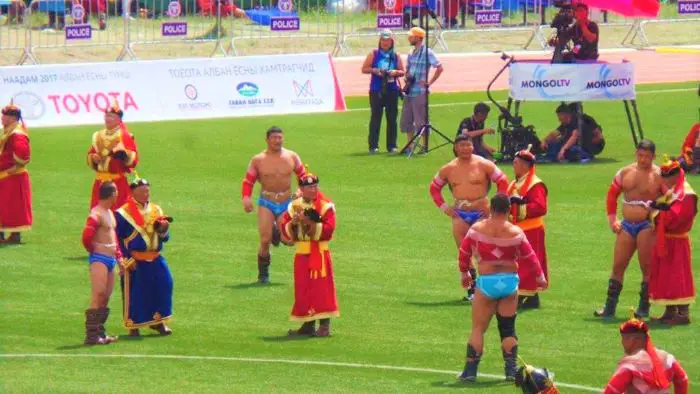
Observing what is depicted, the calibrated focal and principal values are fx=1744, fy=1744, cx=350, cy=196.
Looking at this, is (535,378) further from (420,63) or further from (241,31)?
(241,31)

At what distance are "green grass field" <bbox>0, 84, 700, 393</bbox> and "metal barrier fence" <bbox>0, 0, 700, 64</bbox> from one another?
6.30m

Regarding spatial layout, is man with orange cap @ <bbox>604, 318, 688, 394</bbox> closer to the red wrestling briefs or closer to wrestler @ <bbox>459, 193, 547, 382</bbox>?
wrestler @ <bbox>459, 193, 547, 382</bbox>

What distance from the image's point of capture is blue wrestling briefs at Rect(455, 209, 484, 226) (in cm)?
2020

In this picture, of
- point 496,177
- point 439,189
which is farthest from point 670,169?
point 439,189

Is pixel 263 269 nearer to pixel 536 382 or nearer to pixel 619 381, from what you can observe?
pixel 619 381

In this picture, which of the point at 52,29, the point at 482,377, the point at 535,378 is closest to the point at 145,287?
the point at 482,377

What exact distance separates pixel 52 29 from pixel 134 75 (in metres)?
5.41

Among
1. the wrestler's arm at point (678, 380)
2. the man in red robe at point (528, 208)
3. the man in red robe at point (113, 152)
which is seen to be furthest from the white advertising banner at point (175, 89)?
the wrestler's arm at point (678, 380)

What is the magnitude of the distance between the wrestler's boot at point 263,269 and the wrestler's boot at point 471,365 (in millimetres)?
5608

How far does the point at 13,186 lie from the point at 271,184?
461 cm

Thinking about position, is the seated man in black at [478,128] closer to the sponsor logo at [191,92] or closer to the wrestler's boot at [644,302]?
the wrestler's boot at [644,302]

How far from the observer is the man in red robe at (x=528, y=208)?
19562 mm

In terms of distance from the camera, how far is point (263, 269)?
2173 cm

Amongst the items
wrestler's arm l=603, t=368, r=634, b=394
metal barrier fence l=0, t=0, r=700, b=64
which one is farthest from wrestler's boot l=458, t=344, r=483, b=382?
metal barrier fence l=0, t=0, r=700, b=64
